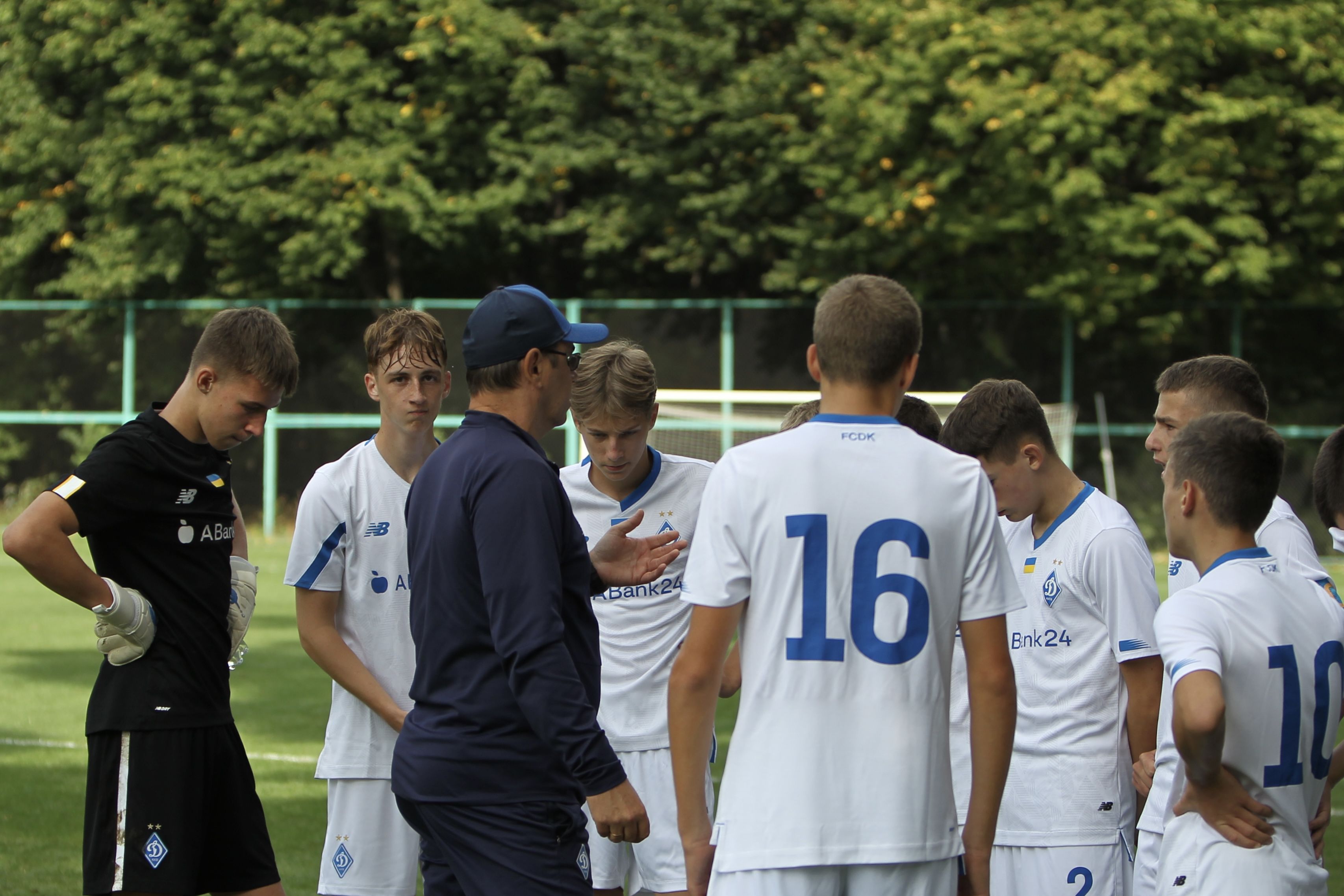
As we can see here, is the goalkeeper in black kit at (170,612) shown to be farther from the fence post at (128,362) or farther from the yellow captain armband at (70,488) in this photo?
the fence post at (128,362)

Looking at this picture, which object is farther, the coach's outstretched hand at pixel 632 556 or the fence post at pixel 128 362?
the fence post at pixel 128 362

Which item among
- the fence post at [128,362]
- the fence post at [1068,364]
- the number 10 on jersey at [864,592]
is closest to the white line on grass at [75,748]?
the number 10 on jersey at [864,592]

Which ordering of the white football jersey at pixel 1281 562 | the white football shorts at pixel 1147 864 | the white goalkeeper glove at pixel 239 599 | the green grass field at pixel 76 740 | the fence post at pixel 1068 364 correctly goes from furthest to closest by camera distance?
the fence post at pixel 1068 364, the green grass field at pixel 76 740, the white goalkeeper glove at pixel 239 599, the white football shorts at pixel 1147 864, the white football jersey at pixel 1281 562

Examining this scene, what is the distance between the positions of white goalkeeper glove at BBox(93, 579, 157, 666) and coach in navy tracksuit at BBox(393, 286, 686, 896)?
107cm

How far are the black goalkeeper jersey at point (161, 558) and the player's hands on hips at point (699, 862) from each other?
1.78 metres

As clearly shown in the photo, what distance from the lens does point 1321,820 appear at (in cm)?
337

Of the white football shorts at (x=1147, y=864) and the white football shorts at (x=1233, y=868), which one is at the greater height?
the white football shorts at (x=1233, y=868)

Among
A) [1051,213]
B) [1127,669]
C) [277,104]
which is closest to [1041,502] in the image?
[1127,669]

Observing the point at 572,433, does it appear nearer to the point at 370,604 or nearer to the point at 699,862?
the point at 370,604

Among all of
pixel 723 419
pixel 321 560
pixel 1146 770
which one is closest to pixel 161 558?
pixel 321 560

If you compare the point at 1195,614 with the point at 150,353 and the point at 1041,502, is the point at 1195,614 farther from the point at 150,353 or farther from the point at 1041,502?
the point at 150,353

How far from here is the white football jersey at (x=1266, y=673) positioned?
309 centimetres

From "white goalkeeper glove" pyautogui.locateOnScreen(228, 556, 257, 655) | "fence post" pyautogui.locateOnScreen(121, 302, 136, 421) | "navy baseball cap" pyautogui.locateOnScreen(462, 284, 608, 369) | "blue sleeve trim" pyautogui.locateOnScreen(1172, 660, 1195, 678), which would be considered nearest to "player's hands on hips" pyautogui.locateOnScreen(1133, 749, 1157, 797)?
"blue sleeve trim" pyautogui.locateOnScreen(1172, 660, 1195, 678)

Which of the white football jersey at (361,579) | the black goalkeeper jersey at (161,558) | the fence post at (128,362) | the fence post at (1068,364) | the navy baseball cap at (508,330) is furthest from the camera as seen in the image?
the fence post at (128,362)
